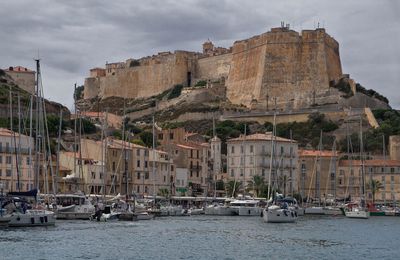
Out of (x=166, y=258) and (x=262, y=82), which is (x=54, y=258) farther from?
(x=262, y=82)

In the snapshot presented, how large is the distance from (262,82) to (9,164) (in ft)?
193

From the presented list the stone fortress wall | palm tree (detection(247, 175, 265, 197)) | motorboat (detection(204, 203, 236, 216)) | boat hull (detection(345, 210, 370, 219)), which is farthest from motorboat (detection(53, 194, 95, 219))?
the stone fortress wall

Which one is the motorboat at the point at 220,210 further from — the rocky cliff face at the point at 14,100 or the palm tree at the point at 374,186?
the rocky cliff face at the point at 14,100

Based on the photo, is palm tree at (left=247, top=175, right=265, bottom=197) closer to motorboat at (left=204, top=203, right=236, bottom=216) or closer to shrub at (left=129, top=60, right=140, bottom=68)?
motorboat at (left=204, top=203, right=236, bottom=216)

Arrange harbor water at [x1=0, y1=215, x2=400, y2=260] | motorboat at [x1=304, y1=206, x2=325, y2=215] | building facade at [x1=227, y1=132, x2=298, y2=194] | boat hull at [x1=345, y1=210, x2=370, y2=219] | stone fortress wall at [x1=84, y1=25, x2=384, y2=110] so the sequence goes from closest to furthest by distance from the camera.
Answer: harbor water at [x1=0, y1=215, x2=400, y2=260]
boat hull at [x1=345, y1=210, x2=370, y2=219]
motorboat at [x1=304, y1=206, x2=325, y2=215]
building facade at [x1=227, y1=132, x2=298, y2=194]
stone fortress wall at [x1=84, y1=25, x2=384, y2=110]

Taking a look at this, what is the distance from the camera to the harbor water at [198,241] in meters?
37.8

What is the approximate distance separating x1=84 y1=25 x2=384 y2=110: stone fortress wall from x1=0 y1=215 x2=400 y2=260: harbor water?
57558 millimetres

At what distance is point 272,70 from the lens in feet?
389

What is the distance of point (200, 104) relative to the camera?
403ft

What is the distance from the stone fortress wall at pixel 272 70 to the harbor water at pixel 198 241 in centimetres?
5756

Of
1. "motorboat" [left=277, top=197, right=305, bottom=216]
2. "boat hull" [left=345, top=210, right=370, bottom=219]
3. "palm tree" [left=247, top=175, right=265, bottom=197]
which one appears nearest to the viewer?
"motorboat" [left=277, top=197, right=305, bottom=216]

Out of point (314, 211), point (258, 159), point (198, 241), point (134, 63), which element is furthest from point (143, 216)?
point (134, 63)

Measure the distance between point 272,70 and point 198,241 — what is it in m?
76.2

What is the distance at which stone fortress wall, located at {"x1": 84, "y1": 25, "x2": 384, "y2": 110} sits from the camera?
11625 cm
